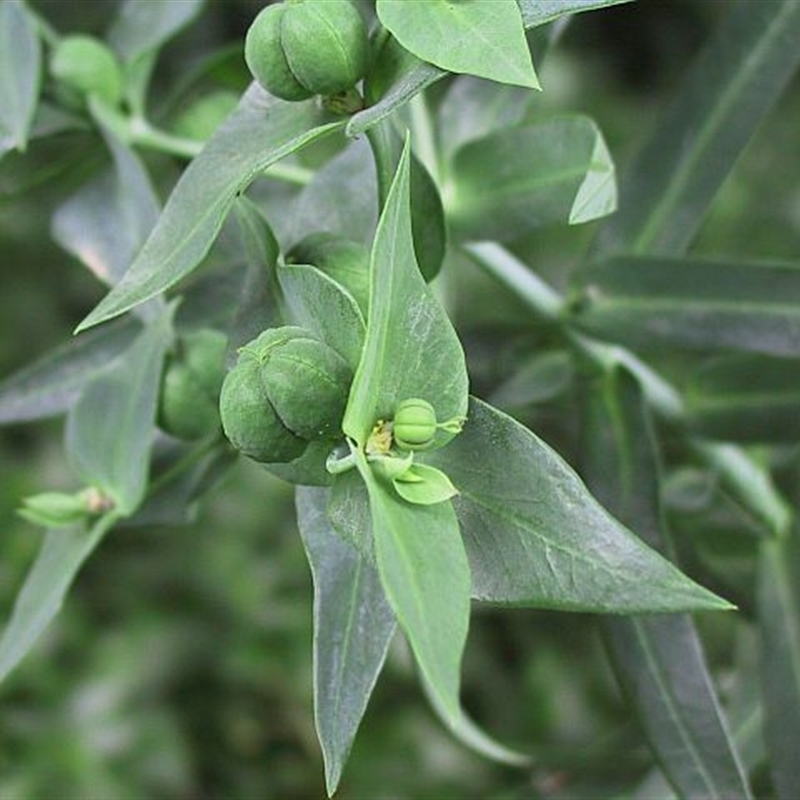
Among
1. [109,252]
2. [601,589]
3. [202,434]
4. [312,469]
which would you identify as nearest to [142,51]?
[109,252]

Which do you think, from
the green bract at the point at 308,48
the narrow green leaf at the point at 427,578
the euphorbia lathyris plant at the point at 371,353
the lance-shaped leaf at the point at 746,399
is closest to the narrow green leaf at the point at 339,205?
the euphorbia lathyris plant at the point at 371,353

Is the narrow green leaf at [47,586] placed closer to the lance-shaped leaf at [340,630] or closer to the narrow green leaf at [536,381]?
the lance-shaped leaf at [340,630]

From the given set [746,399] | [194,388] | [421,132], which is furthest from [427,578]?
[746,399]

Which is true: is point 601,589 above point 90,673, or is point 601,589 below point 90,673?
above

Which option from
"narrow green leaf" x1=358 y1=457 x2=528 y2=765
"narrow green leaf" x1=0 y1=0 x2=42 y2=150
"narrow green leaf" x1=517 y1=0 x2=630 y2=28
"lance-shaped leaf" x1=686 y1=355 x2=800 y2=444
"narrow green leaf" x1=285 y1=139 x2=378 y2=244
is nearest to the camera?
"narrow green leaf" x1=358 y1=457 x2=528 y2=765

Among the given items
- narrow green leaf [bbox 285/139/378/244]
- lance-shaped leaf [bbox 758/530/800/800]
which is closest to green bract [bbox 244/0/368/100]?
narrow green leaf [bbox 285/139/378/244]

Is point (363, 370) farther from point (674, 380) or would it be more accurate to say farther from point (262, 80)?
point (674, 380)

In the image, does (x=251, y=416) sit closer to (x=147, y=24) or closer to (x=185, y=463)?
(x=185, y=463)

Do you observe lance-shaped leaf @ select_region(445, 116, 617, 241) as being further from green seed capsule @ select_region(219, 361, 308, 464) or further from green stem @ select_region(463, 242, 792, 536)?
green seed capsule @ select_region(219, 361, 308, 464)
